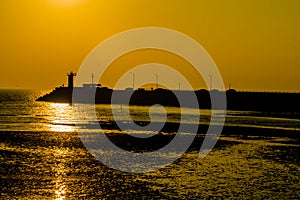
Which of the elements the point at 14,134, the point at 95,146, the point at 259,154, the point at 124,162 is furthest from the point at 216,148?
the point at 14,134

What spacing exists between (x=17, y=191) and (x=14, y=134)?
35.0 metres

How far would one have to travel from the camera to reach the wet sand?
29641 millimetres

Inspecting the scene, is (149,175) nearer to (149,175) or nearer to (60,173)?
(149,175)

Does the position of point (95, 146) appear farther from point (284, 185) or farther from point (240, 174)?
point (284, 185)

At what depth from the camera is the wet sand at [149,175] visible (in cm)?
2964

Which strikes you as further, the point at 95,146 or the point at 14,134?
the point at 14,134

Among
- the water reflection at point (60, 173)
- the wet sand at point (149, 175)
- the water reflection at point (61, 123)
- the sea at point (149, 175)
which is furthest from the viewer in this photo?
the water reflection at point (61, 123)

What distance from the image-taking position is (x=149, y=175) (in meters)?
35.6

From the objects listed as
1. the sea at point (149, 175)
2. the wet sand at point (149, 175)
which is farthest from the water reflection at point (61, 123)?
the sea at point (149, 175)

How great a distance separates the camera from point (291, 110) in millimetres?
166625

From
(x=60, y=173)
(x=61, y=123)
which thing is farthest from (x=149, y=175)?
(x=61, y=123)

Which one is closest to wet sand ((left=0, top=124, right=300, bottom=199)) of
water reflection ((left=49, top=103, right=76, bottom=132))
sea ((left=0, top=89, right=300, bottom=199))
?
sea ((left=0, top=89, right=300, bottom=199))

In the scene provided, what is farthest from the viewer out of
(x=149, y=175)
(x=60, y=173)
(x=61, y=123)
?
(x=61, y=123)

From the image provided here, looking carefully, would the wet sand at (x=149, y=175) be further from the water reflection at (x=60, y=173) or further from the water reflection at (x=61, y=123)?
the water reflection at (x=61, y=123)
